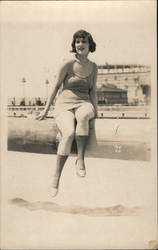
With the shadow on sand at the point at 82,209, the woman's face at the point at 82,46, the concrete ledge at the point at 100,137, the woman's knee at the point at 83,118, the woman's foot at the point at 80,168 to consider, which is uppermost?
the woman's face at the point at 82,46

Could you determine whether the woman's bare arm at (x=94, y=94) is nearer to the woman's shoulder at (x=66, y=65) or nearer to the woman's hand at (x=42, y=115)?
the woman's shoulder at (x=66, y=65)

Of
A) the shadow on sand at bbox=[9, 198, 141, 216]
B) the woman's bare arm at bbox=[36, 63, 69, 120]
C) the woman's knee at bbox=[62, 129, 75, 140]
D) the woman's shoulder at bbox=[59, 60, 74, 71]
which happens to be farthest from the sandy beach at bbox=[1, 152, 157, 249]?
the woman's shoulder at bbox=[59, 60, 74, 71]

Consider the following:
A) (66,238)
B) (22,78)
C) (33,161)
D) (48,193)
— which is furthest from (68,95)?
(66,238)

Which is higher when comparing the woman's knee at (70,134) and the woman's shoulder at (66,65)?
the woman's shoulder at (66,65)

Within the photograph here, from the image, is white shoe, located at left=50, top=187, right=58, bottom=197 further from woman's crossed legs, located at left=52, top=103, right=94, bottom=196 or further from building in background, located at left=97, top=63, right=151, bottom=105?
building in background, located at left=97, top=63, right=151, bottom=105

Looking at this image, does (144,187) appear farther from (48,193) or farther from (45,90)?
(45,90)

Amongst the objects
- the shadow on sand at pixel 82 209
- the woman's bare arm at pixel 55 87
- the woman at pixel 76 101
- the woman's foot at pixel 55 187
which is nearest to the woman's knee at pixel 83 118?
the woman at pixel 76 101

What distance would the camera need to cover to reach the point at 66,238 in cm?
189

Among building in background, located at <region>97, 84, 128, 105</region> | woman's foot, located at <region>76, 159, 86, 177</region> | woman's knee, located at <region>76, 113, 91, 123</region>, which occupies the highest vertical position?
building in background, located at <region>97, 84, 128, 105</region>

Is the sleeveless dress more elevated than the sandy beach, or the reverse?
the sleeveless dress

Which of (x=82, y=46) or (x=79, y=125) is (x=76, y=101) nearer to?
(x=79, y=125)

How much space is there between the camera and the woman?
189cm

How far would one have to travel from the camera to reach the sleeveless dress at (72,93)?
6.25ft

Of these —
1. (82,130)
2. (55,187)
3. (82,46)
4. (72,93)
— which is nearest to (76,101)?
(72,93)
